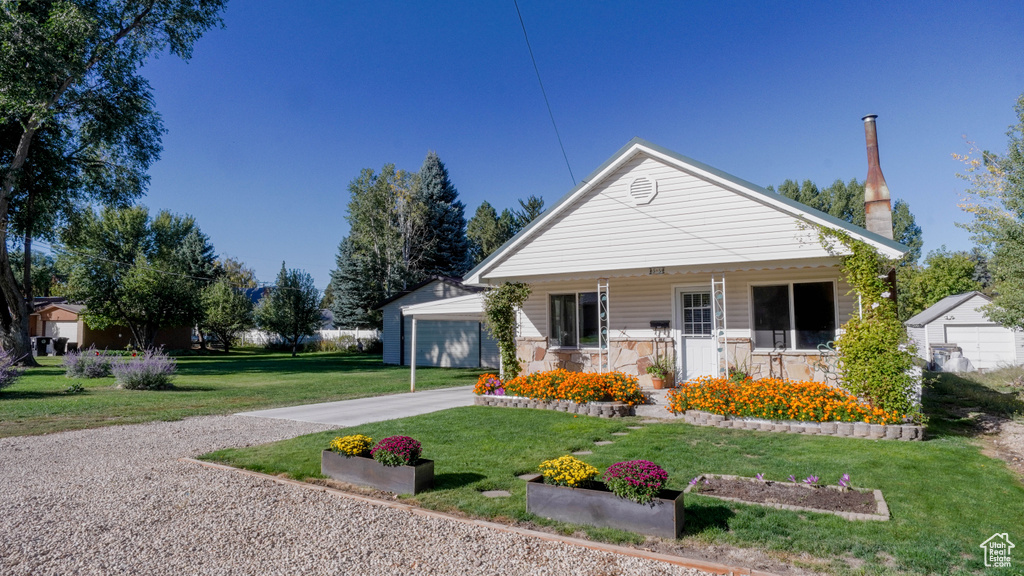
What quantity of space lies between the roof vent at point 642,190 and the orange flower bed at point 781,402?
4.21 m

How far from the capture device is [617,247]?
1188 cm

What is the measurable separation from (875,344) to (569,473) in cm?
645

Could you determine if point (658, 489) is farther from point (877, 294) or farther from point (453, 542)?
point (877, 294)

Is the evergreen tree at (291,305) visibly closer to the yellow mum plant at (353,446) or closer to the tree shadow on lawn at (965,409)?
the yellow mum plant at (353,446)

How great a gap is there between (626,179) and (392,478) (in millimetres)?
8727

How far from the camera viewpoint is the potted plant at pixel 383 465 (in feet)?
17.6

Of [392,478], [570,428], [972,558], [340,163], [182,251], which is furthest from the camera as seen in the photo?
[182,251]

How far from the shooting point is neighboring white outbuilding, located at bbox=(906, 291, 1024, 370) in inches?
1001

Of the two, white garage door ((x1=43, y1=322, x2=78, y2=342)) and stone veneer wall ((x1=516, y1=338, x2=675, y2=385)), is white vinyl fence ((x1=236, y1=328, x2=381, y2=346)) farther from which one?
stone veneer wall ((x1=516, y1=338, x2=675, y2=385))

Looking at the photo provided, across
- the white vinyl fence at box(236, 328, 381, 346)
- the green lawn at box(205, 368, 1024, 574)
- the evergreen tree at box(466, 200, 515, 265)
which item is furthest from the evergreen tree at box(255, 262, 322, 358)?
the green lawn at box(205, 368, 1024, 574)

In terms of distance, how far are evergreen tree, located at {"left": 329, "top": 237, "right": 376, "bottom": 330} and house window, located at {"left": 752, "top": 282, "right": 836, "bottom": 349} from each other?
29655 mm

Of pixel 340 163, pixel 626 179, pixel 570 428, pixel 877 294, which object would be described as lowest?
pixel 570 428

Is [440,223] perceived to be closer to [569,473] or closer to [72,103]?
[72,103]

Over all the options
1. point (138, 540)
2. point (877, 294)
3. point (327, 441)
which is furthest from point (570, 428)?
point (138, 540)
